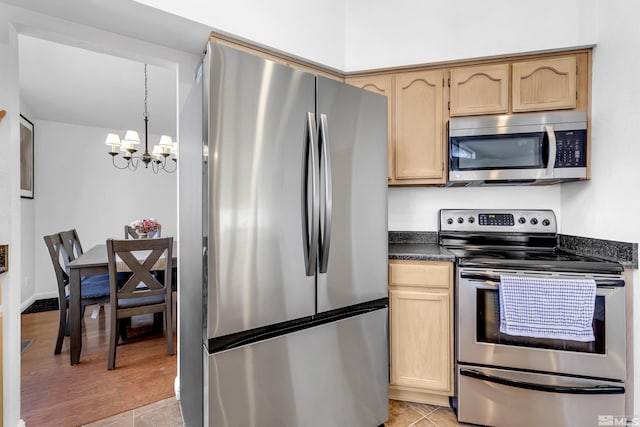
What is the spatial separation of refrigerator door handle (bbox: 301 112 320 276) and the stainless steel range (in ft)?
3.15

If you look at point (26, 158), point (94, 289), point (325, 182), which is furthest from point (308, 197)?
→ point (26, 158)

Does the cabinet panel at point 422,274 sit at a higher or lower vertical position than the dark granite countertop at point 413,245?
lower

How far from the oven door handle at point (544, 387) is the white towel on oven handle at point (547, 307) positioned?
26 cm

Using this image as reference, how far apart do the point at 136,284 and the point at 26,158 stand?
288 cm

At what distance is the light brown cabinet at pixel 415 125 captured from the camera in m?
2.21

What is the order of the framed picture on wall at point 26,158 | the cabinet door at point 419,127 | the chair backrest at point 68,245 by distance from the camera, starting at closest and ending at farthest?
1. the cabinet door at point 419,127
2. the chair backrest at point 68,245
3. the framed picture on wall at point 26,158

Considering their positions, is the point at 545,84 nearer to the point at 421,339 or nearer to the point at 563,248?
the point at 563,248

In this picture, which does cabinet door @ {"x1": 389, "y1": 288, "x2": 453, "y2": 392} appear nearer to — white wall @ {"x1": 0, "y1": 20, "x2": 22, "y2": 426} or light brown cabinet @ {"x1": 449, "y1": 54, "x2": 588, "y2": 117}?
light brown cabinet @ {"x1": 449, "y1": 54, "x2": 588, "y2": 117}

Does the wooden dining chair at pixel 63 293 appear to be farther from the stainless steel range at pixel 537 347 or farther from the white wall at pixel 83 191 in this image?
the stainless steel range at pixel 537 347

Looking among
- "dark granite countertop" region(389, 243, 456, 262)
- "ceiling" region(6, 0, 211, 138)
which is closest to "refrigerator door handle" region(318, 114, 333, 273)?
"dark granite countertop" region(389, 243, 456, 262)

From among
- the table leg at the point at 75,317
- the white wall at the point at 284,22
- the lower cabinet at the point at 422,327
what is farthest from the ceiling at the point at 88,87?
the lower cabinet at the point at 422,327

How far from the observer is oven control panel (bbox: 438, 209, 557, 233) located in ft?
7.42

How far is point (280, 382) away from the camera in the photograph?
1347 millimetres

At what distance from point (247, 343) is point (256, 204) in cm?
58
